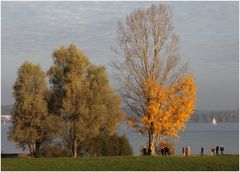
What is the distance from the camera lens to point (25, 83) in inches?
1692

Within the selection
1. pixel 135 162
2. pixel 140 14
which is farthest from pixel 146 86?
pixel 135 162

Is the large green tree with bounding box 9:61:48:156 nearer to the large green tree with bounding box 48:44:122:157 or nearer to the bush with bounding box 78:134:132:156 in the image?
the large green tree with bounding box 48:44:122:157

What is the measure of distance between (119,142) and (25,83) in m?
10.0

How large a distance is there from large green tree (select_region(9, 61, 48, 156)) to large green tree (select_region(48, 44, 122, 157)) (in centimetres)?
151

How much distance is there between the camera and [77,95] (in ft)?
140

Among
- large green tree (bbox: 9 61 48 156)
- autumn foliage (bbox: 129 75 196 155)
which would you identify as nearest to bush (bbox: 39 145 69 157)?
large green tree (bbox: 9 61 48 156)

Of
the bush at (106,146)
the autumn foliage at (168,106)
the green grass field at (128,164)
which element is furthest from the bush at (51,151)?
A: the green grass field at (128,164)

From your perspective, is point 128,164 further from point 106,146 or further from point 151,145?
point 106,146

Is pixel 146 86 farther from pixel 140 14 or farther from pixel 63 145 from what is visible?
pixel 63 145

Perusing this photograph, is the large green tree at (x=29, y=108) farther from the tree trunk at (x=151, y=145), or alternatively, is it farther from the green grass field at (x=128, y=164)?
the green grass field at (x=128, y=164)

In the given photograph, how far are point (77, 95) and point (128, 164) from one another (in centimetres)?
1696

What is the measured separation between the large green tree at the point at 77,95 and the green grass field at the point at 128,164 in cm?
1370

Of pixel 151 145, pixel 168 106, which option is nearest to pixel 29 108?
pixel 151 145

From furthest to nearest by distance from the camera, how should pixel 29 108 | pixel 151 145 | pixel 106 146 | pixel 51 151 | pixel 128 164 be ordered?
pixel 51 151 < pixel 106 146 < pixel 29 108 < pixel 151 145 < pixel 128 164
